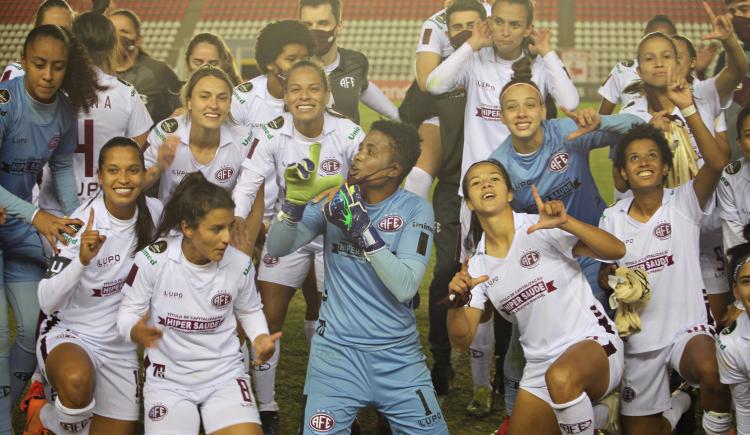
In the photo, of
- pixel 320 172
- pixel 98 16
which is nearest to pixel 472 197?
pixel 320 172

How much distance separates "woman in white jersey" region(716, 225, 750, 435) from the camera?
4.09m

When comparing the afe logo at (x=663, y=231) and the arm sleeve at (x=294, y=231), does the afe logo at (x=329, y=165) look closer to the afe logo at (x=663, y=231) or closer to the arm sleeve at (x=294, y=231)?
the arm sleeve at (x=294, y=231)

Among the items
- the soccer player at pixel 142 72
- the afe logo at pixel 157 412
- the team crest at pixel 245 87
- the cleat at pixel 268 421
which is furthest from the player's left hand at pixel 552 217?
the soccer player at pixel 142 72

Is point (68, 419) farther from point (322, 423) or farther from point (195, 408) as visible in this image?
point (322, 423)

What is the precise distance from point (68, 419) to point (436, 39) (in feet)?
10.8

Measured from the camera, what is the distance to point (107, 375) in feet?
14.4

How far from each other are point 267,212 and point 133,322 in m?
1.73

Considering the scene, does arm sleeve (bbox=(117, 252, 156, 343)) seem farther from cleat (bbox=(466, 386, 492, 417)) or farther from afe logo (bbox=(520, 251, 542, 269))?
cleat (bbox=(466, 386, 492, 417))

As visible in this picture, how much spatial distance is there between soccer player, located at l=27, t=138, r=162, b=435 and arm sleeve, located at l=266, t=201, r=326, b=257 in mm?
692

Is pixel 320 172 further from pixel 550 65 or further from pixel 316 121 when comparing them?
pixel 550 65

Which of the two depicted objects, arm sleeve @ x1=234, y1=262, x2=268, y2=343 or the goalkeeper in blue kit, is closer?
the goalkeeper in blue kit

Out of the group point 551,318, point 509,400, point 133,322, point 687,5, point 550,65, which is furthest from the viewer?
point 687,5

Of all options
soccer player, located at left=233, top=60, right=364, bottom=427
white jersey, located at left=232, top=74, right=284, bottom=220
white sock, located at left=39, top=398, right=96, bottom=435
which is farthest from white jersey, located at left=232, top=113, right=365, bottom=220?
white sock, located at left=39, top=398, right=96, bottom=435

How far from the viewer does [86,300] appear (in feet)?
14.4
